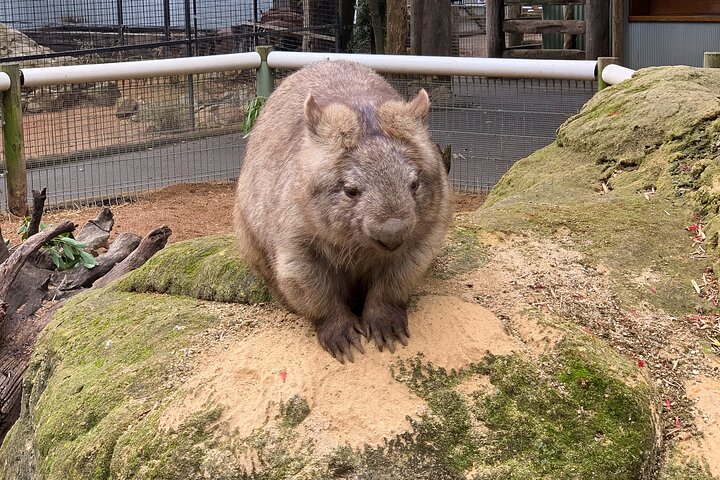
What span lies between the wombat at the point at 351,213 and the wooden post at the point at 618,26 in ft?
29.8

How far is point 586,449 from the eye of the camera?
9.94ft

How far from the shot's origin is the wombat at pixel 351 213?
10.7 ft

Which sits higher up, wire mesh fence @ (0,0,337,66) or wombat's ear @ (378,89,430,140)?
wire mesh fence @ (0,0,337,66)

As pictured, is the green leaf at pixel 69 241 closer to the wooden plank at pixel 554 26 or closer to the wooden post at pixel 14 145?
the wooden post at pixel 14 145

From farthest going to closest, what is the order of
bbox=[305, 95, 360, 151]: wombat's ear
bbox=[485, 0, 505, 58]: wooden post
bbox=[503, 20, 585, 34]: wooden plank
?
bbox=[485, 0, 505, 58]: wooden post, bbox=[503, 20, 585, 34]: wooden plank, bbox=[305, 95, 360, 151]: wombat's ear

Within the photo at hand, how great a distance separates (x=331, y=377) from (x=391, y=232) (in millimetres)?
569

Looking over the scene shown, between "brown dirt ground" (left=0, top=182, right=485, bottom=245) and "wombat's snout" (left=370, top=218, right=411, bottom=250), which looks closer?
"wombat's snout" (left=370, top=218, right=411, bottom=250)

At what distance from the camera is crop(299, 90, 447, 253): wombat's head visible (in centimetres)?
319

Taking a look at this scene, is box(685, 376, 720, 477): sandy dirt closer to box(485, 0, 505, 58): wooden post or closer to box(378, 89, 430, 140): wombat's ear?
box(378, 89, 430, 140): wombat's ear

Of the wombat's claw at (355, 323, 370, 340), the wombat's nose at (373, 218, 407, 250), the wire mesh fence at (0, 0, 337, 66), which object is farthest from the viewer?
the wire mesh fence at (0, 0, 337, 66)

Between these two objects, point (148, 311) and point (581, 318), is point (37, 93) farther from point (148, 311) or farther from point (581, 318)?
point (581, 318)

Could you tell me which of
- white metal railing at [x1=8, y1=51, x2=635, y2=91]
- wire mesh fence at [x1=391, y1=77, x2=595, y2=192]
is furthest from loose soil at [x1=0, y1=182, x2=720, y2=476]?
wire mesh fence at [x1=391, y1=77, x2=595, y2=192]

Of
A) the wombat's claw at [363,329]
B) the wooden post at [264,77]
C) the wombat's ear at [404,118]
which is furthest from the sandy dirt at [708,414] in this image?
the wooden post at [264,77]

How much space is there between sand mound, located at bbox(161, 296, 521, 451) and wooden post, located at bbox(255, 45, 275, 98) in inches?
269
